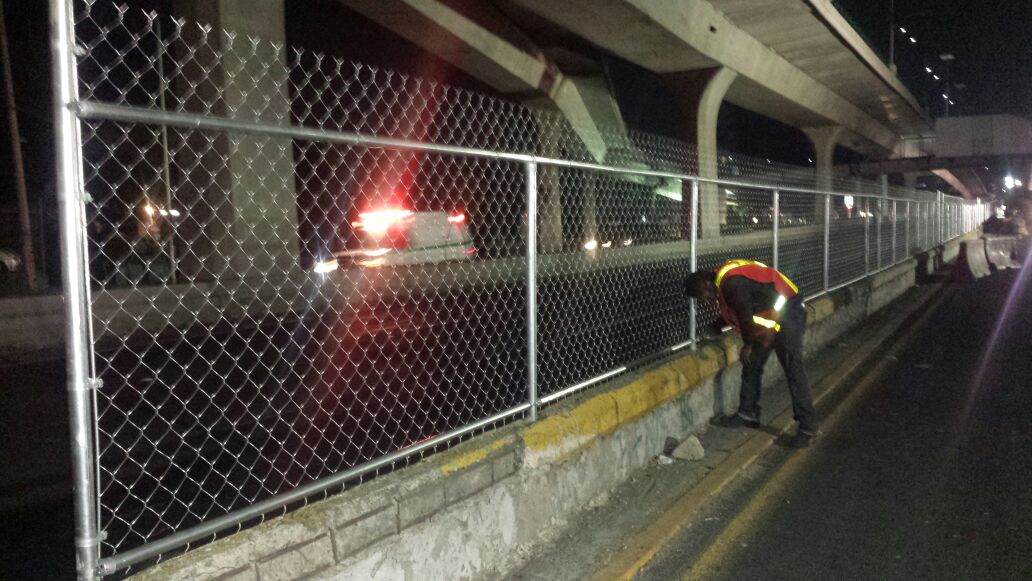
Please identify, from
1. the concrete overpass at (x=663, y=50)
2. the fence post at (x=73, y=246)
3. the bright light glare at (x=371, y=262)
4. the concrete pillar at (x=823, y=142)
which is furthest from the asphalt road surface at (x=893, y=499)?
the concrete pillar at (x=823, y=142)

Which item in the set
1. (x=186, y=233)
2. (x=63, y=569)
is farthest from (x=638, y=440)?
(x=186, y=233)

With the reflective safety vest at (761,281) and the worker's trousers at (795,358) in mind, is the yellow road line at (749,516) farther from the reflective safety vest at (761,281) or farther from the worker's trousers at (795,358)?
the reflective safety vest at (761,281)

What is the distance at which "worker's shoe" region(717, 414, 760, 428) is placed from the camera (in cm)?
603

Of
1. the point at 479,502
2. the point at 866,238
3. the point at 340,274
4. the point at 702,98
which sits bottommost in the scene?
the point at 479,502

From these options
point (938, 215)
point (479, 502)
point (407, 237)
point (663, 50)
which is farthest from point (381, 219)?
point (938, 215)

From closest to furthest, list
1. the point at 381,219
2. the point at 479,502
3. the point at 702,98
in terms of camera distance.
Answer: the point at 479,502, the point at 381,219, the point at 702,98

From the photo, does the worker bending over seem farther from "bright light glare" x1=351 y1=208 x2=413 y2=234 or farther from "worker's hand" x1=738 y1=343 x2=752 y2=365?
"bright light glare" x1=351 y1=208 x2=413 y2=234

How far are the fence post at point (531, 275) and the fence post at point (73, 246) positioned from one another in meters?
2.19

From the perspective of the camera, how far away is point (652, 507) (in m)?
4.52

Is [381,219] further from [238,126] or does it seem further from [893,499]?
[238,126]

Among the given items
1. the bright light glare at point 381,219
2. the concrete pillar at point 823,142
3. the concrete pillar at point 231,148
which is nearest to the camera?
the bright light glare at point 381,219

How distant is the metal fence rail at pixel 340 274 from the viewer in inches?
105

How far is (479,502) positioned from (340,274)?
24.0ft

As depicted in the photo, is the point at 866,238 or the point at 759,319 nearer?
the point at 759,319
